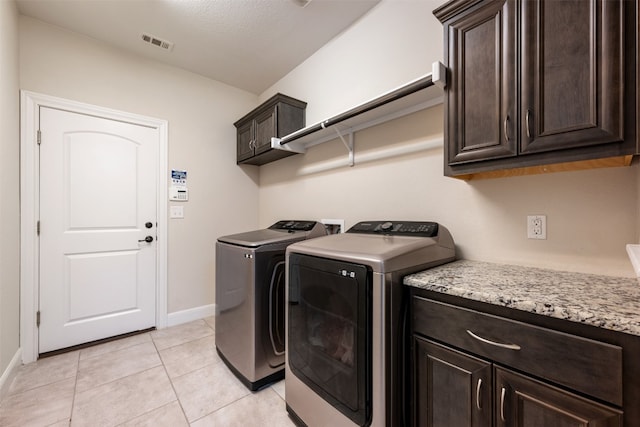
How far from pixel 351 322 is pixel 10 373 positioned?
2.40 m

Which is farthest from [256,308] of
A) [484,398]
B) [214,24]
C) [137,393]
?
[214,24]

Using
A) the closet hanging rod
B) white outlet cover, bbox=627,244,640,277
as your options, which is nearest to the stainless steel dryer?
the closet hanging rod

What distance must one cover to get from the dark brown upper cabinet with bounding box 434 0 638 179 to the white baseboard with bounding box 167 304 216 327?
2.89 m

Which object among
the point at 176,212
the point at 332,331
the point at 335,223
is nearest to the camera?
the point at 332,331

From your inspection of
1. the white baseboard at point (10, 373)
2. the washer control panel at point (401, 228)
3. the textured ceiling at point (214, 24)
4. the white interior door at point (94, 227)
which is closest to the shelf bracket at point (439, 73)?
the washer control panel at point (401, 228)

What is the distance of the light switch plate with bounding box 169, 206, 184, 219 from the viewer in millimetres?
2777

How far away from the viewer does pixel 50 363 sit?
2.06 meters

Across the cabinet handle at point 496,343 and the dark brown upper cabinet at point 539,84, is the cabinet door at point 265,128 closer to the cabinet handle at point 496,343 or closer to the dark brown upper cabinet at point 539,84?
the dark brown upper cabinet at point 539,84

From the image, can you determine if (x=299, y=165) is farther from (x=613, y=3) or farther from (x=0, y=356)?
(x=0, y=356)

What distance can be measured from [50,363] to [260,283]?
1885mm

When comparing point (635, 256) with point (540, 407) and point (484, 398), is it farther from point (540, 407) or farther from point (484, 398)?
point (484, 398)

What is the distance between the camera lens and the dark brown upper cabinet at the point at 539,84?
2.91 ft

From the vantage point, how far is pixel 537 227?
129cm

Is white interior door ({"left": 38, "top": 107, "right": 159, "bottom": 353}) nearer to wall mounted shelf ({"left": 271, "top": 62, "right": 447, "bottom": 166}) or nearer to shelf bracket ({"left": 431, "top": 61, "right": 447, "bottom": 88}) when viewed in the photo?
wall mounted shelf ({"left": 271, "top": 62, "right": 447, "bottom": 166})
